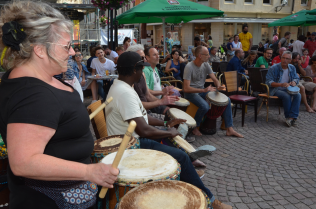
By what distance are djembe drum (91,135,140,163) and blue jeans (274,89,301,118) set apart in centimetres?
447

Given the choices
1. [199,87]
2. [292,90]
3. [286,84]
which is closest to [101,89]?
[199,87]

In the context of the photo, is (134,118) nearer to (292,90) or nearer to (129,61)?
(129,61)

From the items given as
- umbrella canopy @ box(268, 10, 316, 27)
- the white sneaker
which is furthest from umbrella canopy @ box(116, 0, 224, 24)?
umbrella canopy @ box(268, 10, 316, 27)

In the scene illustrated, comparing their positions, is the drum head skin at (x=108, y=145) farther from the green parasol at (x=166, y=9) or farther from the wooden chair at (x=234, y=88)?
the green parasol at (x=166, y=9)

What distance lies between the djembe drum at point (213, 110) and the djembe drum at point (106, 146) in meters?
2.94

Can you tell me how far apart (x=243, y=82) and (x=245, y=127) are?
225 cm

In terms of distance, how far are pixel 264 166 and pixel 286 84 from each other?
2807 mm

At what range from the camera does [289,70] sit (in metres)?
6.26

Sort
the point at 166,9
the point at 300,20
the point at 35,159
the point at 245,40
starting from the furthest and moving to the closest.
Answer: the point at 245,40, the point at 300,20, the point at 166,9, the point at 35,159

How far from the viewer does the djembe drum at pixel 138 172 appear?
1.87 meters

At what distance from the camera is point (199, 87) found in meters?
5.41

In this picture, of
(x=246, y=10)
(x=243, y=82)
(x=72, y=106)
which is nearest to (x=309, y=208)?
(x=72, y=106)

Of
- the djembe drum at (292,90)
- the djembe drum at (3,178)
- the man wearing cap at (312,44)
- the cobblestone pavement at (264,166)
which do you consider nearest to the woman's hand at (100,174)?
the djembe drum at (3,178)

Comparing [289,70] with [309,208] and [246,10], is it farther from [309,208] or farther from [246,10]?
[246,10]
